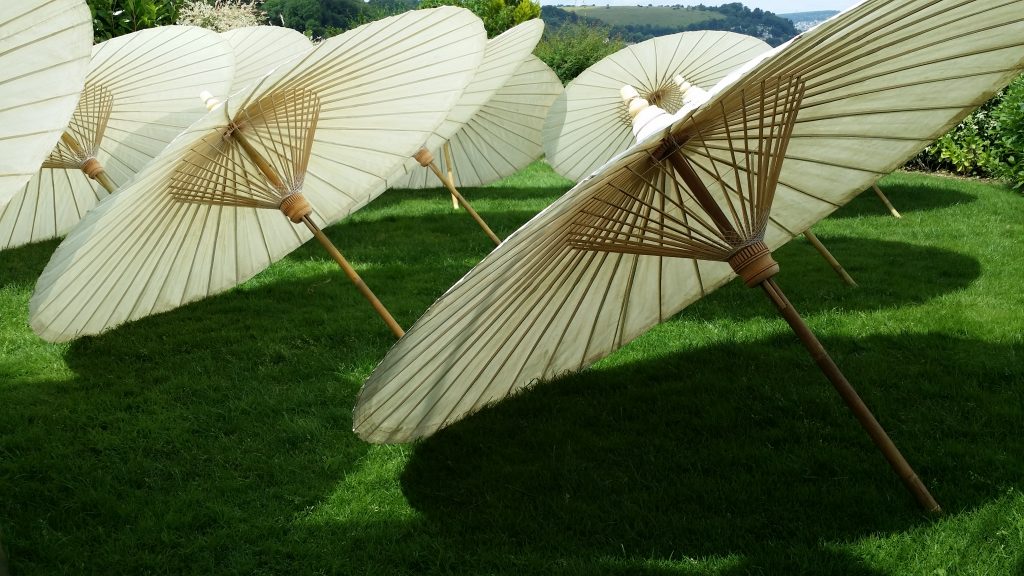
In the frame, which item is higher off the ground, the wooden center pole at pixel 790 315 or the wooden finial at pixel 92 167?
the wooden finial at pixel 92 167

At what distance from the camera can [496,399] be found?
3.38 m

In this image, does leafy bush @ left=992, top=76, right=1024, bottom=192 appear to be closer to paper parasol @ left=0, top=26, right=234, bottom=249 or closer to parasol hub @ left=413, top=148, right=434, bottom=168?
parasol hub @ left=413, top=148, right=434, bottom=168

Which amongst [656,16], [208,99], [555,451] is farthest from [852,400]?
[656,16]

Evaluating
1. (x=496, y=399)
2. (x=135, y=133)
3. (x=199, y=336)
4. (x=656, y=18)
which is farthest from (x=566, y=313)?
(x=656, y=18)

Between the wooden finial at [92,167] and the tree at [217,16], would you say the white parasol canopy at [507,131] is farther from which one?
the tree at [217,16]

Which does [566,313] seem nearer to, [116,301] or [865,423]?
[865,423]

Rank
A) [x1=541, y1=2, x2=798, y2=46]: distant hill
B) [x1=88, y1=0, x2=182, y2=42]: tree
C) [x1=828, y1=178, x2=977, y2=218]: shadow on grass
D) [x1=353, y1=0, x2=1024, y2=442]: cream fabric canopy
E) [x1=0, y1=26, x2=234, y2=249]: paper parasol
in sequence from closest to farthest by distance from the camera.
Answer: [x1=353, y1=0, x2=1024, y2=442]: cream fabric canopy, [x1=0, y1=26, x2=234, y2=249]: paper parasol, [x1=828, y1=178, x2=977, y2=218]: shadow on grass, [x1=88, y1=0, x2=182, y2=42]: tree, [x1=541, y1=2, x2=798, y2=46]: distant hill

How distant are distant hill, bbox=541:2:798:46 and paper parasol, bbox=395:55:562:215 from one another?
251 ft

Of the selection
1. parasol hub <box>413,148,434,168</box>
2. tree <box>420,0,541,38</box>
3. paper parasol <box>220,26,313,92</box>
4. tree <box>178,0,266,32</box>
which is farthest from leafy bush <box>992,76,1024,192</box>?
tree <box>420,0,541,38</box>

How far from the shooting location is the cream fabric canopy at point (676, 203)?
8.14 feet

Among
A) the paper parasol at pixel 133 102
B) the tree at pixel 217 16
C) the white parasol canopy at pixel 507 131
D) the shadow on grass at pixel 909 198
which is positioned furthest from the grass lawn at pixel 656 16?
the paper parasol at pixel 133 102

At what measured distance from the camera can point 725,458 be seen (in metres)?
3.35

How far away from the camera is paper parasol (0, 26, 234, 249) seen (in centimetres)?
491

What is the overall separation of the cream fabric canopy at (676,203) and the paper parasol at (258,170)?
1.29 meters
